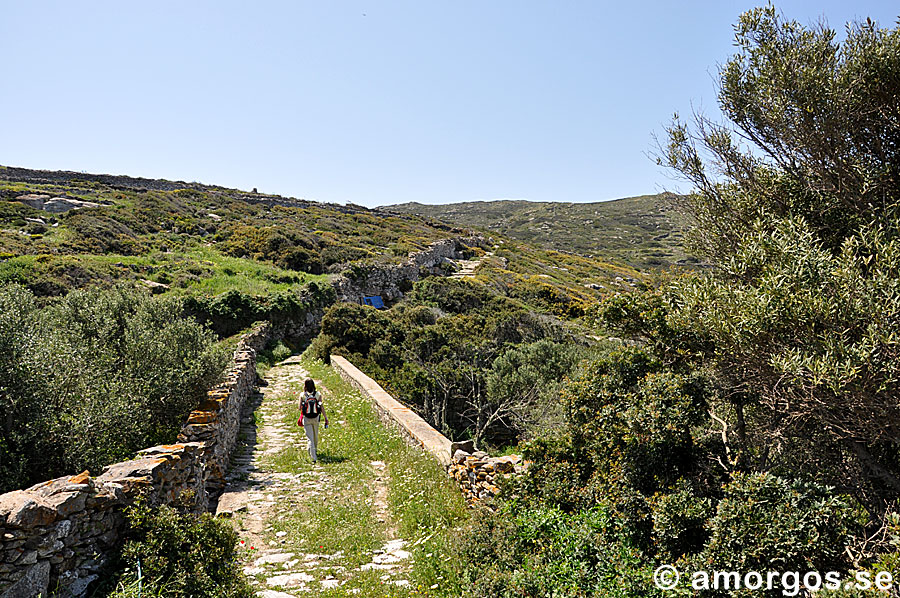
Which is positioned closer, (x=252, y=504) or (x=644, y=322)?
(x=644, y=322)

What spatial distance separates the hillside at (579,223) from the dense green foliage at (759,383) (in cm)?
5946

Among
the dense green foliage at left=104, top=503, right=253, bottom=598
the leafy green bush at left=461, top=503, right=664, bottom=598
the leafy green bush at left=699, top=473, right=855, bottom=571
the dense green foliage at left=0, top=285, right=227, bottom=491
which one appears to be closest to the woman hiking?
the dense green foliage at left=0, top=285, right=227, bottom=491

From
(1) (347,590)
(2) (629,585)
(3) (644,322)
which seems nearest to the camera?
(2) (629,585)

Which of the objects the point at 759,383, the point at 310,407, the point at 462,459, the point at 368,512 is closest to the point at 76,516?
the point at 368,512

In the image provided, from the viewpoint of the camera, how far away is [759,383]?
451 centimetres

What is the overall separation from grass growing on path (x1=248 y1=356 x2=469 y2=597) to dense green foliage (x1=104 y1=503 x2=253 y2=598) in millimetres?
805

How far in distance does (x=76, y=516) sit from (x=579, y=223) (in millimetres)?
122633

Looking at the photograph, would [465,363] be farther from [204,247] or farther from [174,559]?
[204,247]

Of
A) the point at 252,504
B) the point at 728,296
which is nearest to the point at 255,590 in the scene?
the point at 252,504

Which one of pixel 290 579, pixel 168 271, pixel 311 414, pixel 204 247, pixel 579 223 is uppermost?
pixel 579 223

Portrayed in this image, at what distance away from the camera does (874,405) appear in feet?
12.0

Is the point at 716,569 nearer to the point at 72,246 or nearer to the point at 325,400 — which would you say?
the point at 325,400

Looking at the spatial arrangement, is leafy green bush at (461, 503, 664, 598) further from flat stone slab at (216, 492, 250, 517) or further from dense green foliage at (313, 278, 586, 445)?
dense green foliage at (313, 278, 586, 445)

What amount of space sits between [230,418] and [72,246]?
23624 mm
